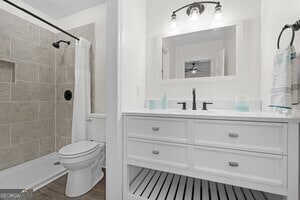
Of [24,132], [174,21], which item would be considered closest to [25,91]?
[24,132]

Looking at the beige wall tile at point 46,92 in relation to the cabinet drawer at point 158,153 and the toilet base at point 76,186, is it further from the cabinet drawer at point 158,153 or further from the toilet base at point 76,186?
the cabinet drawer at point 158,153

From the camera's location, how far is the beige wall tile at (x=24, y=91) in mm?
1867

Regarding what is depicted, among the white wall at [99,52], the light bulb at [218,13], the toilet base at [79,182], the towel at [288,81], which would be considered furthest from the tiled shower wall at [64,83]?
the towel at [288,81]

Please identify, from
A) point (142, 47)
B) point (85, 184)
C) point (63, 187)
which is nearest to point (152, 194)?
point (85, 184)

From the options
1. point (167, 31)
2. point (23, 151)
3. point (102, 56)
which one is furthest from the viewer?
point (102, 56)

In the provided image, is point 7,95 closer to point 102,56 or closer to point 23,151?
point 23,151

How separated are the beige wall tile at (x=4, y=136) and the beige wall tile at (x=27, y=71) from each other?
2.15 feet

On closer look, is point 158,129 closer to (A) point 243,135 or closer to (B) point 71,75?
(A) point 243,135

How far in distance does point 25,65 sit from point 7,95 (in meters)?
0.47

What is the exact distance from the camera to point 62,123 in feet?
7.77

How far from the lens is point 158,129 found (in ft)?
3.79

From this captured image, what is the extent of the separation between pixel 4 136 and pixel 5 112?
30 centimetres

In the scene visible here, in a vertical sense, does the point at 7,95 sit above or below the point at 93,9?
below

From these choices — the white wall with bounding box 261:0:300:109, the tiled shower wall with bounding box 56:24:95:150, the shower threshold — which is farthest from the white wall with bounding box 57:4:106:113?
the white wall with bounding box 261:0:300:109
